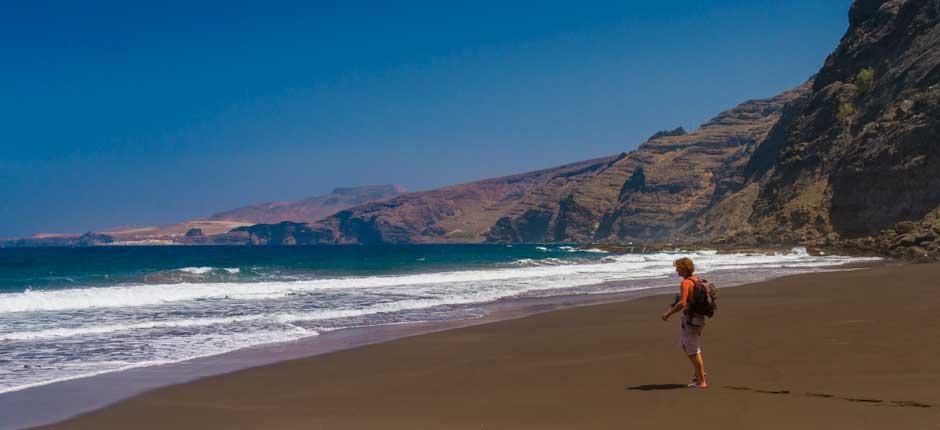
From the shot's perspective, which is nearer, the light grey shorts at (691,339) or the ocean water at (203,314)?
the light grey shorts at (691,339)

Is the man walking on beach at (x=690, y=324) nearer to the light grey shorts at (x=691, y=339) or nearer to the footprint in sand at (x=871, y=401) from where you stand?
the light grey shorts at (x=691, y=339)

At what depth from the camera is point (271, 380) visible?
376 inches

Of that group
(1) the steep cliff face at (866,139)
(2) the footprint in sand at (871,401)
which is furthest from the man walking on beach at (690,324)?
(1) the steep cliff face at (866,139)

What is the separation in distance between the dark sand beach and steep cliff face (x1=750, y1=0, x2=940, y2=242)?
4543 cm

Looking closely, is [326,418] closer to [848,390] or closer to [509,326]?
[848,390]

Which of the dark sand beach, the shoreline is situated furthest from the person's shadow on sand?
the shoreline

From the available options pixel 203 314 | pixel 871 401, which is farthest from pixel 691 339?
pixel 203 314

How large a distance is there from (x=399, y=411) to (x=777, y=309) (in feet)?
38.3

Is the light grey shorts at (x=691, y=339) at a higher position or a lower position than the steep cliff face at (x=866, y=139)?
lower

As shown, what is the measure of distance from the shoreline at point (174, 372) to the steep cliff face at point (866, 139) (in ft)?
152

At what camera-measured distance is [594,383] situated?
8.47 m

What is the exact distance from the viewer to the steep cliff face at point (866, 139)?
52938 millimetres

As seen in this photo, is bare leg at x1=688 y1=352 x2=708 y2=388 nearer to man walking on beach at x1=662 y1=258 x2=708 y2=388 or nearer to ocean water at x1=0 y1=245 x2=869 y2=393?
man walking on beach at x1=662 y1=258 x2=708 y2=388

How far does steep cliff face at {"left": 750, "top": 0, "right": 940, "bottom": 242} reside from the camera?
2084 inches
